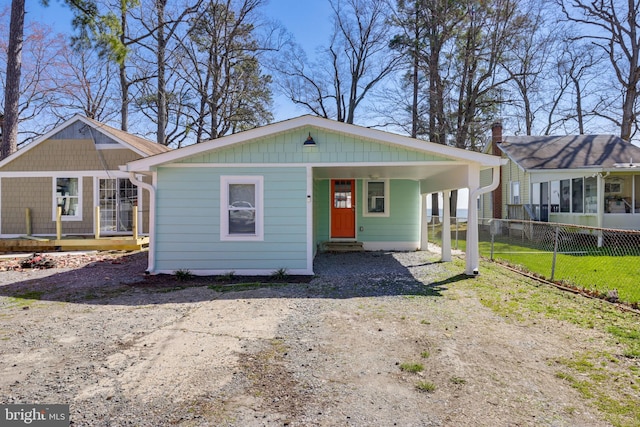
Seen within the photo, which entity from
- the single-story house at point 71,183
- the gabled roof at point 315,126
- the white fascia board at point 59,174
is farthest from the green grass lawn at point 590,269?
the white fascia board at point 59,174

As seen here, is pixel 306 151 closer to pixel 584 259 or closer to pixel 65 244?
pixel 584 259

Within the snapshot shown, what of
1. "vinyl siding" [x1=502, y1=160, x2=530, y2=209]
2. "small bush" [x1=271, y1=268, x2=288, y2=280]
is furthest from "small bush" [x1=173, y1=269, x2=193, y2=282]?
"vinyl siding" [x1=502, y1=160, x2=530, y2=209]

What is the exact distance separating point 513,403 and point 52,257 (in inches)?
423

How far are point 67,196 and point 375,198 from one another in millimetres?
10464

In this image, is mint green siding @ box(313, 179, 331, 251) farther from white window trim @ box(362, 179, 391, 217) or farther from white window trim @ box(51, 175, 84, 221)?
white window trim @ box(51, 175, 84, 221)

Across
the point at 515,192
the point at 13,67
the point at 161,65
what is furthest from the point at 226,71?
the point at 515,192

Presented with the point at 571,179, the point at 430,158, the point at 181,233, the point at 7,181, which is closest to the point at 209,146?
the point at 181,233

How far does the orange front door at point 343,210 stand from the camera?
11359mm

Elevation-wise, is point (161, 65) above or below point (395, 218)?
above

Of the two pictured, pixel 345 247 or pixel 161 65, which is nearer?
pixel 345 247

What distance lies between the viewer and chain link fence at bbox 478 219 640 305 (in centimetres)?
626

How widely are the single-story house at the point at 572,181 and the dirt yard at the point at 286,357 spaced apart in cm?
1054

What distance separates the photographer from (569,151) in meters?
16.0

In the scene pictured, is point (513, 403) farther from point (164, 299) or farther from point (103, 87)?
point (103, 87)
